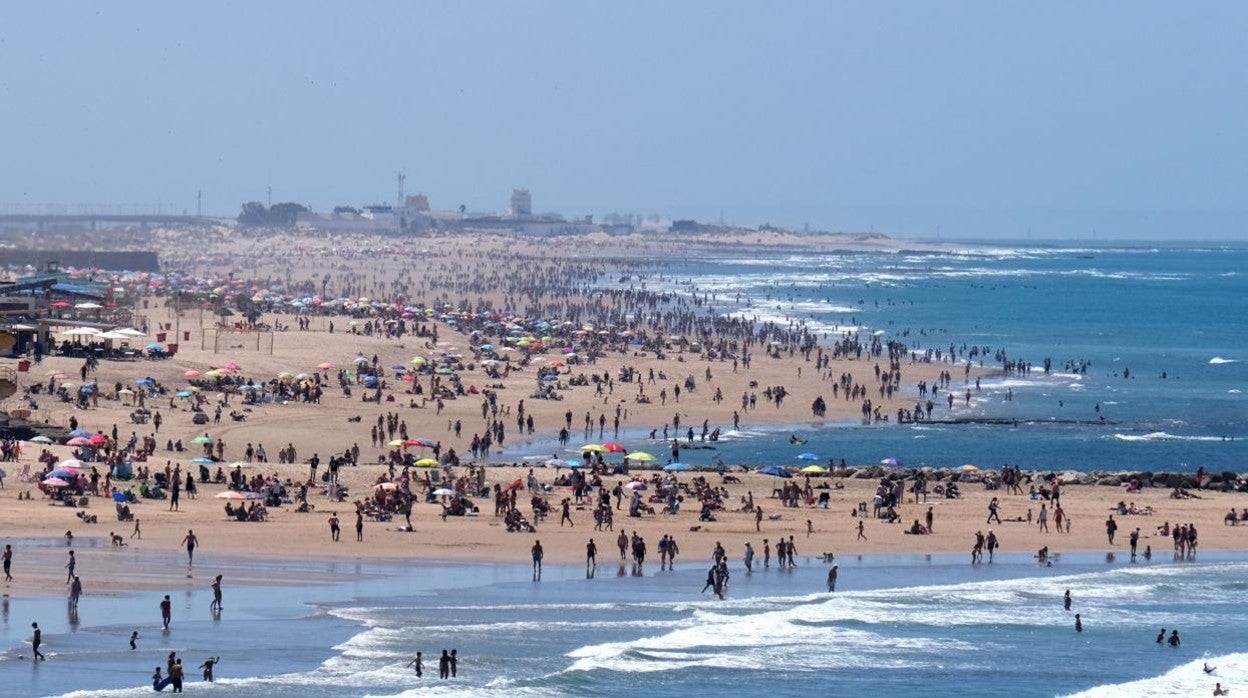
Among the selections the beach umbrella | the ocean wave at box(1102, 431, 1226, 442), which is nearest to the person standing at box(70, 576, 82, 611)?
the beach umbrella

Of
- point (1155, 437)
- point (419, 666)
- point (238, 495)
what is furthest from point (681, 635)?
point (1155, 437)

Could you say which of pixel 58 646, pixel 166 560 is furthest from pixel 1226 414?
pixel 58 646

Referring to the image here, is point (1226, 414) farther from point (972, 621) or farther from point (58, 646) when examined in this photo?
point (58, 646)

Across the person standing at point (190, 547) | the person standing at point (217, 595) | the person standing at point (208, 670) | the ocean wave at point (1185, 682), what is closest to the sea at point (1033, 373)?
the person standing at point (190, 547)

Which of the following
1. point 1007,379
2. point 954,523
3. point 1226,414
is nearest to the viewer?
point 954,523

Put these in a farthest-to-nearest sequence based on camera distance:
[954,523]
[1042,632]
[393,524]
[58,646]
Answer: [954,523] < [393,524] < [1042,632] < [58,646]

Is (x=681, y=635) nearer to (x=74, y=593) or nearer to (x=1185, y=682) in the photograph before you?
(x=1185, y=682)

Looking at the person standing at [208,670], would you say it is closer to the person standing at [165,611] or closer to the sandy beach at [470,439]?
the person standing at [165,611]

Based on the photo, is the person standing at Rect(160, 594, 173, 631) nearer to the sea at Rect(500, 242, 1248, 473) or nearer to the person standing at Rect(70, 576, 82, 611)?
the person standing at Rect(70, 576, 82, 611)
